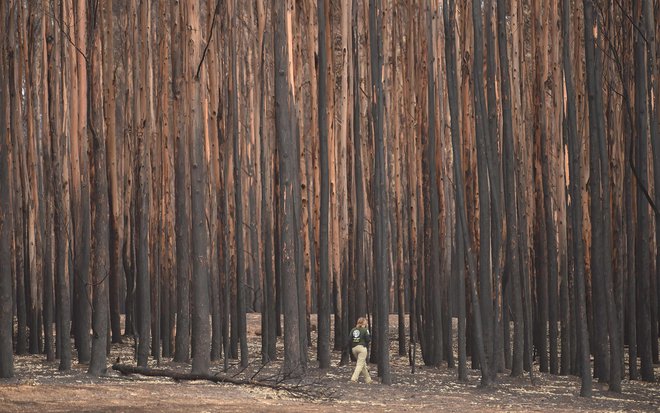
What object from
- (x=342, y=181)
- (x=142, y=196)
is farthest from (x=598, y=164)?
(x=342, y=181)

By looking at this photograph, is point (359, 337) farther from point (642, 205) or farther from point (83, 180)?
point (642, 205)

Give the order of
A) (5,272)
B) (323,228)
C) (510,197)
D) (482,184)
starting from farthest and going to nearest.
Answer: (323,228)
(510,197)
(482,184)
(5,272)

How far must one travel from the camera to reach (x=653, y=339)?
1370 cm

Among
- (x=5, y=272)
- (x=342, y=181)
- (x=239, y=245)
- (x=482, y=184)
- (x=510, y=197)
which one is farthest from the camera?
(x=342, y=181)

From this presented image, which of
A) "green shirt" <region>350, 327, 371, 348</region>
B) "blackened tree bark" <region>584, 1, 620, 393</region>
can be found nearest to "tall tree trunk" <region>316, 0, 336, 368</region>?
"green shirt" <region>350, 327, 371, 348</region>

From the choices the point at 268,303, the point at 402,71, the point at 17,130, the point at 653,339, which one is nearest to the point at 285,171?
the point at 268,303

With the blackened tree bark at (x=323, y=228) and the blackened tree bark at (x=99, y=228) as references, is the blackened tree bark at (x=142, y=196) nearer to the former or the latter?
the blackened tree bark at (x=99, y=228)

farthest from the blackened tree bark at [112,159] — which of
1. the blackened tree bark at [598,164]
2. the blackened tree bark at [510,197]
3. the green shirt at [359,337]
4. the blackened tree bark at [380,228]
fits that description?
the blackened tree bark at [598,164]

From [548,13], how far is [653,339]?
4646mm

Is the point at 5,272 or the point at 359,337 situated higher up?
the point at 5,272

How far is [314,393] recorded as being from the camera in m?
9.16

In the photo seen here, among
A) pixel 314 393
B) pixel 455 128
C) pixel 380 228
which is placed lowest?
pixel 314 393

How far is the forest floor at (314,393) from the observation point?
7.61 meters

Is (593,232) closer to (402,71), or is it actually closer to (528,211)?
(528,211)
